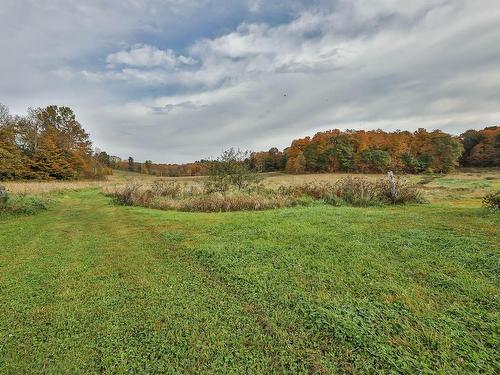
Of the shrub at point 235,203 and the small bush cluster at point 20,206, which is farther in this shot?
the shrub at point 235,203

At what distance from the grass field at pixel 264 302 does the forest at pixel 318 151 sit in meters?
29.3

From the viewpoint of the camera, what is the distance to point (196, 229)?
895 centimetres

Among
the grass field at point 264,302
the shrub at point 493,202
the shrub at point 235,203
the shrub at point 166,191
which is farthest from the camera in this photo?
the shrub at point 166,191

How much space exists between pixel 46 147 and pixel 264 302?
54202 mm

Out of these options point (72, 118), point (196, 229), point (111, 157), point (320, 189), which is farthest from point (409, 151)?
point (111, 157)

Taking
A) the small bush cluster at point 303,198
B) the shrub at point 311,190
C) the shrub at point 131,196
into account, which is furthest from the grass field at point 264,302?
the shrub at point 131,196

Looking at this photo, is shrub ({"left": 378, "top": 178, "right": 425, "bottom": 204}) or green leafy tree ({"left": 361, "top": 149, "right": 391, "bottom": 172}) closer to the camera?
shrub ({"left": 378, "top": 178, "right": 425, "bottom": 204})

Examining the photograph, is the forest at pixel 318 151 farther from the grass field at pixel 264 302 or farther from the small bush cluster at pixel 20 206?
the grass field at pixel 264 302

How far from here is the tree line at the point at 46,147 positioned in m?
40.8

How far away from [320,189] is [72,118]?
182ft

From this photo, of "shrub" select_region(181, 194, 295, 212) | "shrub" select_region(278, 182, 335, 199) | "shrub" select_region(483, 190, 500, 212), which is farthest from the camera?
"shrub" select_region(278, 182, 335, 199)

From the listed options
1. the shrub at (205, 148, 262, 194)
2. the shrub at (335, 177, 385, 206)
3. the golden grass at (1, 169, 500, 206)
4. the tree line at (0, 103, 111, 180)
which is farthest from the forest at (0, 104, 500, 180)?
the shrub at (335, 177, 385, 206)

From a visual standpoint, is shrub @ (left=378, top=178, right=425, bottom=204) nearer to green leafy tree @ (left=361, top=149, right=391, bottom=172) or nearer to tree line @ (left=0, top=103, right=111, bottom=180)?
tree line @ (left=0, top=103, right=111, bottom=180)

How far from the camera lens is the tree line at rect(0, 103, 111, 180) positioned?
40.8 m
